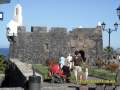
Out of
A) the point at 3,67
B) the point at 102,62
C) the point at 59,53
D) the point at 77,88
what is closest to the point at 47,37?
the point at 59,53

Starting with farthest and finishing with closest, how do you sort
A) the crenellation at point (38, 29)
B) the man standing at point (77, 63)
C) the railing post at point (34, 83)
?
the crenellation at point (38, 29)
the man standing at point (77, 63)
the railing post at point (34, 83)

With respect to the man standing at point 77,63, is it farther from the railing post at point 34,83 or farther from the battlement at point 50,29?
the battlement at point 50,29

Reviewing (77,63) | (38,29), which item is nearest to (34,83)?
(77,63)

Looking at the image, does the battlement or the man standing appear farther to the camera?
the battlement

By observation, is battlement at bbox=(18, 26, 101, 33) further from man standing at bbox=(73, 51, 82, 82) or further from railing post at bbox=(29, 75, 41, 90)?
railing post at bbox=(29, 75, 41, 90)

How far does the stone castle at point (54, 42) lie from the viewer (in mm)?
46344

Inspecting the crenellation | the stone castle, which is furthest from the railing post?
the crenellation

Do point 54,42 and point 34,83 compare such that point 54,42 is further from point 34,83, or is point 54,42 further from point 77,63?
point 34,83

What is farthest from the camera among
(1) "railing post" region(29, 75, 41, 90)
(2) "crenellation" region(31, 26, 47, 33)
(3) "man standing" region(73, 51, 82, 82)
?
(2) "crenellation" region(31, 26, 47, 33)

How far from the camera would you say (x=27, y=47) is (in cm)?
4669

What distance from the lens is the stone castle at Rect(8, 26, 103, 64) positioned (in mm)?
46344

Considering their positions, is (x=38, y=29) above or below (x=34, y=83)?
above

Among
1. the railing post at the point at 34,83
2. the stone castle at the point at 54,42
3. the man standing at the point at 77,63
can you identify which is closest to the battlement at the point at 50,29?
the stone castle at the point at 54,42

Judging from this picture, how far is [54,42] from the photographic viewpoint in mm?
46844
